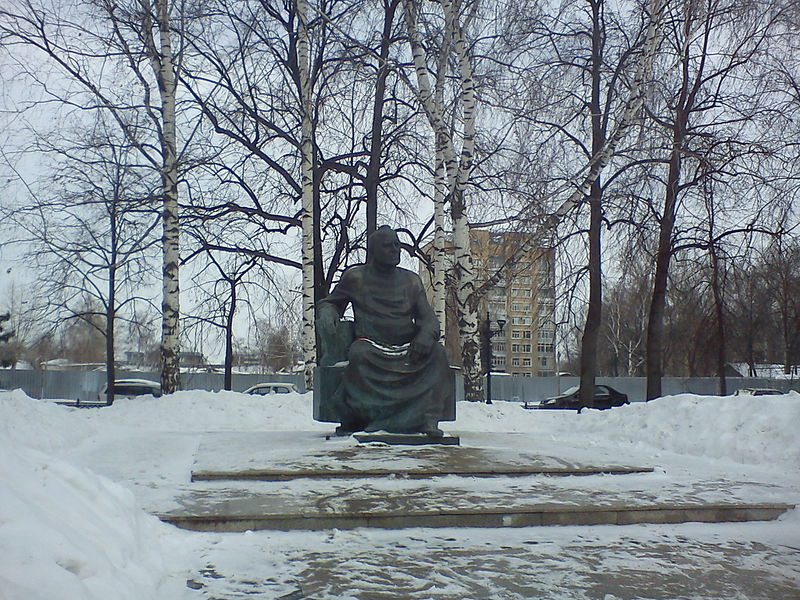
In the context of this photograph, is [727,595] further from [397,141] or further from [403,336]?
[397,141]

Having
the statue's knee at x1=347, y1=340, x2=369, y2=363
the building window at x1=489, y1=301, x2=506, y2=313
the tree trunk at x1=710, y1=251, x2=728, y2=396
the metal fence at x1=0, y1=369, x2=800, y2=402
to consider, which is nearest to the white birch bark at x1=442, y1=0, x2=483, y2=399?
the statue's knee at x1=347, y1=340, x2=369, y2=363

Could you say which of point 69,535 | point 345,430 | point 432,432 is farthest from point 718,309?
point 69,535

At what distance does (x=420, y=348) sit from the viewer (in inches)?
289

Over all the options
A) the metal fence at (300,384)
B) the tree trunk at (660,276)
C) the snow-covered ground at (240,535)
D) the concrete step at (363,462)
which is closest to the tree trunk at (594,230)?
the tree trunk at (660,276)

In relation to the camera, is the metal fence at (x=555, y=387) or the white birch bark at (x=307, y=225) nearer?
the white birch bark at (x=307, y=225)

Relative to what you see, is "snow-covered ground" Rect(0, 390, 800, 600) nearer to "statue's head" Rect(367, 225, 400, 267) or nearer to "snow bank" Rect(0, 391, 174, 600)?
"snow bank" Rect(0, 391, 174, 600)

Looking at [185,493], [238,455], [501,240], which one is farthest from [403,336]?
[501,240]

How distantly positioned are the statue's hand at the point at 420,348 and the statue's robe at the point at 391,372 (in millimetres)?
24

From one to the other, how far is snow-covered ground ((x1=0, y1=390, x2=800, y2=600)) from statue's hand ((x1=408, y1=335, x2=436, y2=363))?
4.92 feet

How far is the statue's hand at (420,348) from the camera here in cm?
735

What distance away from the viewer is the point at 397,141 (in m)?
18.2

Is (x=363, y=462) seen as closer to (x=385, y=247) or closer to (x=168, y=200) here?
(x=385, y=247)

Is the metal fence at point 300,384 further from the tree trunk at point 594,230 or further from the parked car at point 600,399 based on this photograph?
the tree trunk at point 594,230

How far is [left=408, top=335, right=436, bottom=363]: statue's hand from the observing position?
735 cm
